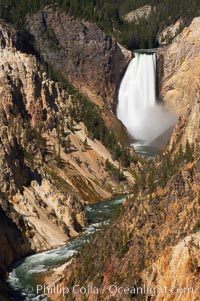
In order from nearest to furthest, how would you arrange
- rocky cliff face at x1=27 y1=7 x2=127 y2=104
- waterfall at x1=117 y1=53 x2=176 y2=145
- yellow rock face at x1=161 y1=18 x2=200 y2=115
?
rocky cliff face at x1=27 y1=7 x2=127 y2=104, yellow rock face at x1=161 y1=18 x2=200 y2=115, waterfall at x1=117 y1=53 x2=176 y2=145

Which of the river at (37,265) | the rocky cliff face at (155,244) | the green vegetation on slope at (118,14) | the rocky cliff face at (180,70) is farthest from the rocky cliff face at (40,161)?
the rocky cliff face at (180,70)

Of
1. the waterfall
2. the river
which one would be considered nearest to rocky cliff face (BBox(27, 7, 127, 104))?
the waterfall

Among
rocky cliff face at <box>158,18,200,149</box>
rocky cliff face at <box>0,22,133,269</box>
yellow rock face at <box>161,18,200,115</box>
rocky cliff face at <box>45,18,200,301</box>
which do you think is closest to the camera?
rocky cliff face at <box>45,18,200,301</box>

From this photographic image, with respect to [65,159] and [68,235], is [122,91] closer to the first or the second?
[65,159]

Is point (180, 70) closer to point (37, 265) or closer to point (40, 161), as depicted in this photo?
point (40, 161)

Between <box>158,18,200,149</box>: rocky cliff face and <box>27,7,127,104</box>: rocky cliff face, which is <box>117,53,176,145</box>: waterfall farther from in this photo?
<box>27,7,127,104</box>: rocky cliff face

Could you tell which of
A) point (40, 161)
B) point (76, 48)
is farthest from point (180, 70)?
point (40, 161)

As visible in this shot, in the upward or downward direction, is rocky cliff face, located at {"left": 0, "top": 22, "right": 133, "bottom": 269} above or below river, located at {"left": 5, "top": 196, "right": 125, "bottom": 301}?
above

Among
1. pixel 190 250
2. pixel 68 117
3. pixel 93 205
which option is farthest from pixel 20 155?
pixel 190 250
